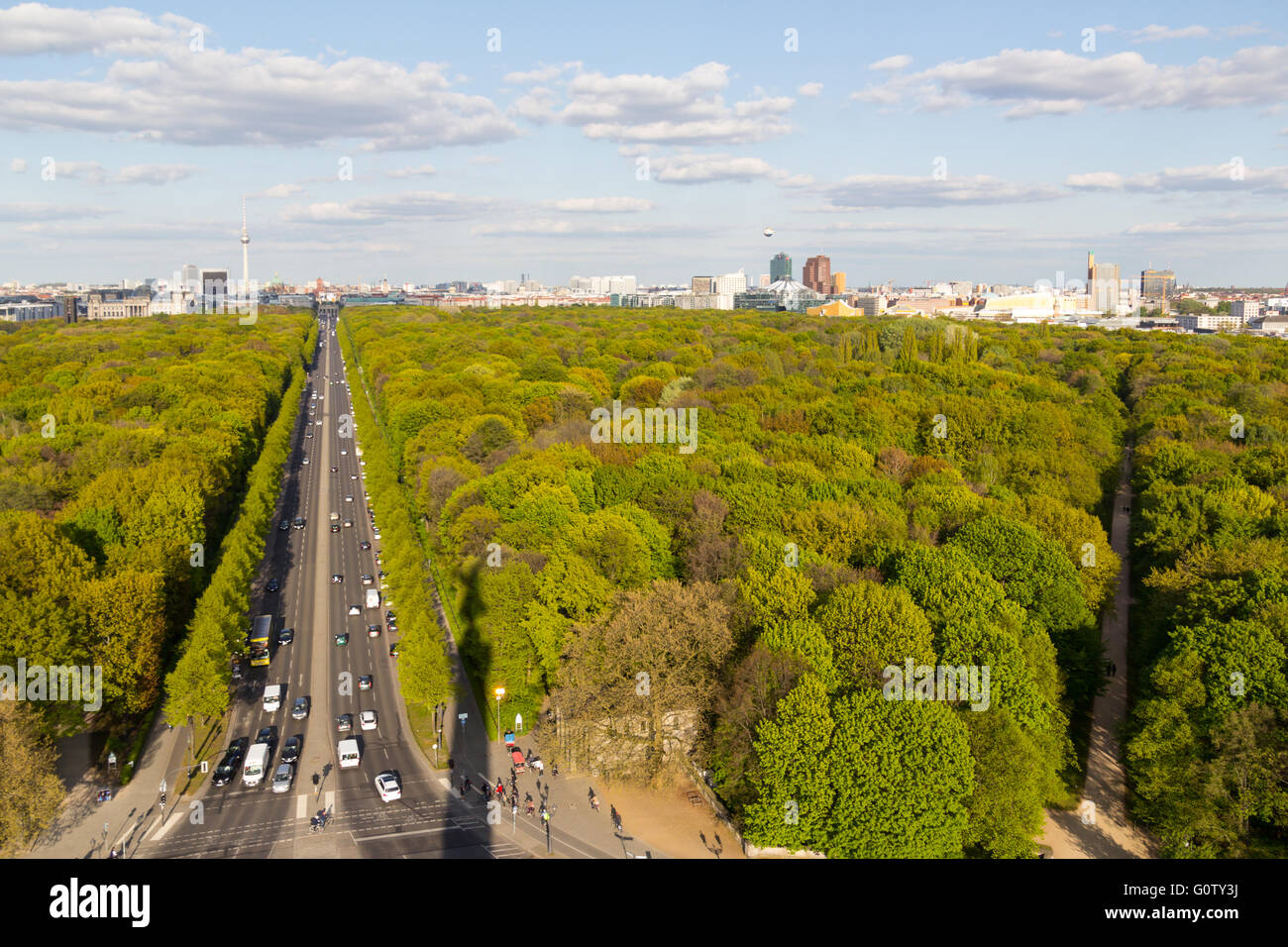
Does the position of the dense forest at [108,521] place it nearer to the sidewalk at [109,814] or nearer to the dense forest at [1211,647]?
the sidewalk at [109,814]

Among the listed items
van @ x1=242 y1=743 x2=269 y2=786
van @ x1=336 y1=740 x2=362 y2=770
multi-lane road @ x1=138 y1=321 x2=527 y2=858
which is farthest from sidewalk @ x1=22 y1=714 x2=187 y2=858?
van @ x1=336 y1=740 x2=362 y2=770

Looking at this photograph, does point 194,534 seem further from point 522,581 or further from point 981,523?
point 981,523

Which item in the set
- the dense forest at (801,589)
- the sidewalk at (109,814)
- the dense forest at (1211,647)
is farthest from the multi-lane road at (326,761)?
the dense forest at (1211,647)

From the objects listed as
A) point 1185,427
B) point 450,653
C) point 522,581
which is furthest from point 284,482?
point 1185,427

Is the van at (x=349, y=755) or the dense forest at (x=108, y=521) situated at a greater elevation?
the dense forest at (x=108, y=521)

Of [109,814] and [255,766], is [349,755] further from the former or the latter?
[109,814]

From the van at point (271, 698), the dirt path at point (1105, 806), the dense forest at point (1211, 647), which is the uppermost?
the dense forest at point (1211, 647)

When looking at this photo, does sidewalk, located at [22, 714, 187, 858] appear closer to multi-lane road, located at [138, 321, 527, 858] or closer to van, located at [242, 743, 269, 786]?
multi-lane road, located at [138, 321, 527, 858]
